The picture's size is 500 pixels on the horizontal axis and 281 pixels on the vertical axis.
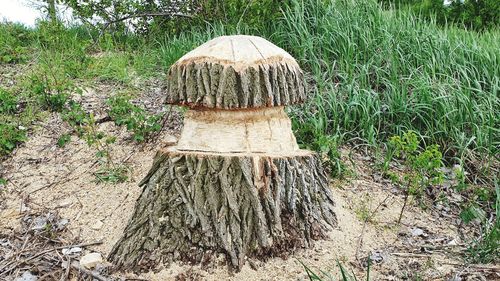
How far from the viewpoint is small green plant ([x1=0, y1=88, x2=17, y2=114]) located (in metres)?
4.72

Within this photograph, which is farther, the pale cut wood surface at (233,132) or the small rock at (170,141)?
the small rock at (170,141)

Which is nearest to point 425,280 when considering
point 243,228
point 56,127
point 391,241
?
point 391,241

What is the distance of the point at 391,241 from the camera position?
309 cm

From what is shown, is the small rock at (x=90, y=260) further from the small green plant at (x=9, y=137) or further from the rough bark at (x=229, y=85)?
the small green plant at (x=9, y=137)

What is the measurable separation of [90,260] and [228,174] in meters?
0.85

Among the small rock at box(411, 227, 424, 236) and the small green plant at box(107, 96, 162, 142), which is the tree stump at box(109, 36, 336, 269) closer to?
the small rock at box(411, 227, 424, 236)

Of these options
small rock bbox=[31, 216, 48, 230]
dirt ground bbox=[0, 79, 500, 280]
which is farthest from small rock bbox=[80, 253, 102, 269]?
small rock bbox=[31, 216, 48, 230]

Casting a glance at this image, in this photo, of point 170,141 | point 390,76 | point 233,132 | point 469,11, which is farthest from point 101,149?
point 469,11

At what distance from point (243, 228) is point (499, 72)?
3.86 meters

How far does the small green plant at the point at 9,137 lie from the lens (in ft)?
13.7

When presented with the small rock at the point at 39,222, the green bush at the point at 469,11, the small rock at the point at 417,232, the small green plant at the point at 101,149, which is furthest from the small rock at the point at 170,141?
the green bush at the point at 469,11

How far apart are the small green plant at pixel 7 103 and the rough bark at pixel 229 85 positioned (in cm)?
254

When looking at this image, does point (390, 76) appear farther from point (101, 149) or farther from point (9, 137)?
point (9, 137)

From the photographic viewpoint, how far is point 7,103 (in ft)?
15.5
